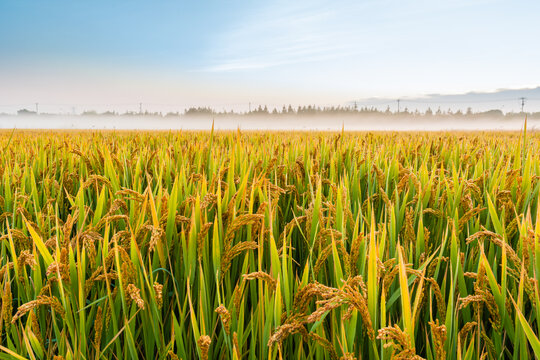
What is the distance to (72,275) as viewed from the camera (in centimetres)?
104

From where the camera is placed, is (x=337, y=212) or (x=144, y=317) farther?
(x=337, y=212)

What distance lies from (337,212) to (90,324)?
87 cm

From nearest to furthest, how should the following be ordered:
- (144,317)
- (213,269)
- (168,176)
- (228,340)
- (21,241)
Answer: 1. (228,340)
2. (144,317)
3. (213,269)
4. (21,241)
5. (168,176)

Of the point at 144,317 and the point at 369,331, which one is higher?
the point at 369,331

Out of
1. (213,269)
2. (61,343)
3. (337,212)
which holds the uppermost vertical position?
(337,212)

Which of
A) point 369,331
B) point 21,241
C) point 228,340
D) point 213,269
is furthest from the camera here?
point 21,241

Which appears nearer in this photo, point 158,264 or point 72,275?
point 72,275

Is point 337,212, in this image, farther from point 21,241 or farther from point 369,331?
point 21,241

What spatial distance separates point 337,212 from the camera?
1.29m

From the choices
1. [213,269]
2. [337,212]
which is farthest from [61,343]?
[337,212]

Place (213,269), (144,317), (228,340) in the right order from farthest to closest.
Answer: (213,269) < (144,317) < (228,340)

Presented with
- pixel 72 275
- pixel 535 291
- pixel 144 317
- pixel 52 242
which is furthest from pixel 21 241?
pixel 535 291

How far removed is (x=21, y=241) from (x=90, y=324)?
0.45m

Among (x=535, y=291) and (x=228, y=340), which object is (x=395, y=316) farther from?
(x=228, y=340)
